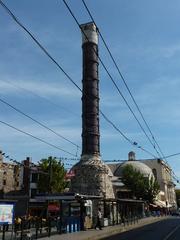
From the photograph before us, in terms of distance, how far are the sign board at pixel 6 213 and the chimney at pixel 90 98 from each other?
3780 cm

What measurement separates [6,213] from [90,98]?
40.0 m

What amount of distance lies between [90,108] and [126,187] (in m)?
40.6

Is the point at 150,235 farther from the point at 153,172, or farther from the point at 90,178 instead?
the point at 153,172

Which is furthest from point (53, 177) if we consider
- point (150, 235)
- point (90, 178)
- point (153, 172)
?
point (153, 172)

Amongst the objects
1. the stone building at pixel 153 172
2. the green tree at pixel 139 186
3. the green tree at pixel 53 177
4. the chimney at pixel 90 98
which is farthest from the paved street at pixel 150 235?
the stone building at pixel 153 172

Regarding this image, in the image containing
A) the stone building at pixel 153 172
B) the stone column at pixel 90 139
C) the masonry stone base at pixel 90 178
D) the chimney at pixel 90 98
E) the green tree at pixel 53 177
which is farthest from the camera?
the stone building at pixel 153 172

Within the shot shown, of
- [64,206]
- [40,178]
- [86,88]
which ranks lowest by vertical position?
[64,206]

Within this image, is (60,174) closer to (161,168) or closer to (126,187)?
(126,187)

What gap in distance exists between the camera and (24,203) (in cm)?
4738

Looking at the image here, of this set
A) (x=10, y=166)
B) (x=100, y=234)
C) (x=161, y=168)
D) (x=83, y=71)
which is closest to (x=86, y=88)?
(x=83, y=71)

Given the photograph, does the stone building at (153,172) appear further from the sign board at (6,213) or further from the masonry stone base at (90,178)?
the sign board at (6,213)

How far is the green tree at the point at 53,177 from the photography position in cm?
6331

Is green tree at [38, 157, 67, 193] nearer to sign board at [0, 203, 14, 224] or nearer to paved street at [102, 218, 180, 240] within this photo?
paved street at [102, 218, 180, 240]

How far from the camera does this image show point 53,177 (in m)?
63.5
